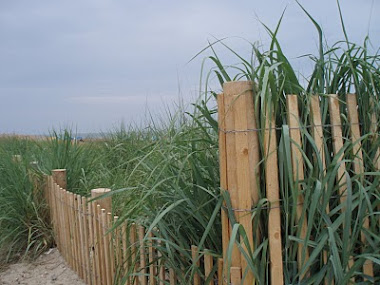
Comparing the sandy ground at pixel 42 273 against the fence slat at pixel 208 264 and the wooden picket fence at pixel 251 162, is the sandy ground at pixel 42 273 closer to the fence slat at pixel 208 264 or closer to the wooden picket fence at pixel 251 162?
the fence slat at pixel 208 264

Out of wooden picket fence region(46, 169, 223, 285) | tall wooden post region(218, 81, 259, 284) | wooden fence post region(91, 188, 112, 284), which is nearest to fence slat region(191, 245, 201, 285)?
wooden picket fence region(46, 169, 223, 285)

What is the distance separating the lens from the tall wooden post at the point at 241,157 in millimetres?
2369

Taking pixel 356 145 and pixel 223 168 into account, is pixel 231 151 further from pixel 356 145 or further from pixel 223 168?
pixel 356 145

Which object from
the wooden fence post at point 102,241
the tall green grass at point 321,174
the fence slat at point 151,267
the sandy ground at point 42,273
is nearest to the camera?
the tall green grass at point 321,174

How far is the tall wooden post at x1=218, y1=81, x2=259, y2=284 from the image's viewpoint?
7.77 ft

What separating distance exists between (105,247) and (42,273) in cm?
171

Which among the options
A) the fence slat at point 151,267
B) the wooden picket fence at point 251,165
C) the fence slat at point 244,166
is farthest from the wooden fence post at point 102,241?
the fence slat at point 244,166

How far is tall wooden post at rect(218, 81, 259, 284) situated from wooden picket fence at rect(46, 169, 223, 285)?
356 mm

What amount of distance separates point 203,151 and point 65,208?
313cm

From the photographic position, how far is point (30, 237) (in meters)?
5.84

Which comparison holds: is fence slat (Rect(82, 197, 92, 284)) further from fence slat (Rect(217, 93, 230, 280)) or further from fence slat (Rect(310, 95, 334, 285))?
fence slat (Rect(310, 95, 334, 285))

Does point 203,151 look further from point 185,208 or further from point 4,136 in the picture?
point 4,136

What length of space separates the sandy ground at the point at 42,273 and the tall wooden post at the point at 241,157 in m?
3.22

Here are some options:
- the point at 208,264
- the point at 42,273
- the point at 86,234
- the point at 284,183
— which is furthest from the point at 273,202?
the point at 42,273
